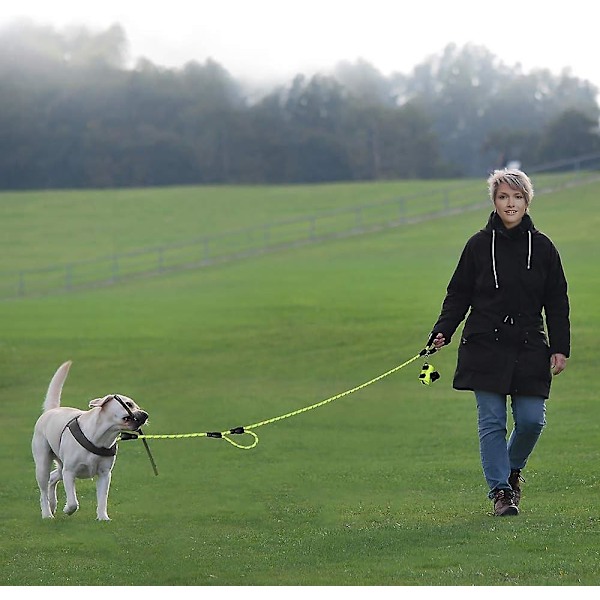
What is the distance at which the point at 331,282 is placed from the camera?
35375mm

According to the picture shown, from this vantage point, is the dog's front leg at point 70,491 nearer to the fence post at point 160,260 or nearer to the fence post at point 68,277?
the fence post at point 68,277

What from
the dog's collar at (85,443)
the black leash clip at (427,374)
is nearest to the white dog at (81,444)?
the dog's collar at (85,443)

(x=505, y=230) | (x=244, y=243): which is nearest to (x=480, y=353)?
(x=505, y=230)

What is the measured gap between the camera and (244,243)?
49812 millimetres

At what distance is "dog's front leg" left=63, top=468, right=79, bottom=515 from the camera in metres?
8.99

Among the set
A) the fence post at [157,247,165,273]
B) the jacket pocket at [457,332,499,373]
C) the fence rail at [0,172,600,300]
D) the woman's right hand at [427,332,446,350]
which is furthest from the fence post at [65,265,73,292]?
the jacket pocket at [457,332,499,373]

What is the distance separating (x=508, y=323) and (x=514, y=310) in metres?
0.09

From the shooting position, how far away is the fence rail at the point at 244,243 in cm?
4356

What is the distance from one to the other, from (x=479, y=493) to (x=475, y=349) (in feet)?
6.33

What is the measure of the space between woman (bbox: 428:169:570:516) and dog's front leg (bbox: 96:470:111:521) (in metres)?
2.58

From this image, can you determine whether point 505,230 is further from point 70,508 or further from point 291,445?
point 291,445

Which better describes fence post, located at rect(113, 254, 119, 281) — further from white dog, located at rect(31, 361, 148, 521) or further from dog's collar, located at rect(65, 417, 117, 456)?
dog's collar, located at rect(65, 417, 117, 456)

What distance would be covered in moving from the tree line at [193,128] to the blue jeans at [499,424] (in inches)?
2735

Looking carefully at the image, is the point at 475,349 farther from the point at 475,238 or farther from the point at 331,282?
the point at 331,282
